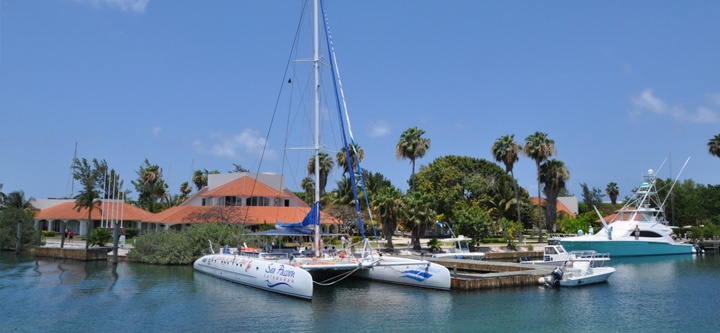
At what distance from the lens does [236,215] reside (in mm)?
58125

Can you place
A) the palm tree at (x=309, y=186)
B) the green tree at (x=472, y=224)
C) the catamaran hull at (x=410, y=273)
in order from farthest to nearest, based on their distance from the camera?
the palm tree at (x=309, y=186) → the green tree at (x=472, y=224) → the catamaran hull at (x=410, y=273)

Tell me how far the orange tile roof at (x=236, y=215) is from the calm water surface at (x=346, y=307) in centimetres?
1976

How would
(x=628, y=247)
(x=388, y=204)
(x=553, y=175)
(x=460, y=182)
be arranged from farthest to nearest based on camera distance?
1. (x=460, y=182)
2. (x=553, y=175)
3. (x=628, y=247)
4. (x=388, y=204)

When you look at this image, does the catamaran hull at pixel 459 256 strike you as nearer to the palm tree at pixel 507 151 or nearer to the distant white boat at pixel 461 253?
the distant white boat at pixel 461 253

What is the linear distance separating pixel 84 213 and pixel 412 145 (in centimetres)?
4218

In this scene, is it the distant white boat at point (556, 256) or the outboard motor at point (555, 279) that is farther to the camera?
the distant white boat at point (556, 256)

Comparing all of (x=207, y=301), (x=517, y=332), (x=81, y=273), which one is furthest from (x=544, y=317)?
(x=81, y=273)

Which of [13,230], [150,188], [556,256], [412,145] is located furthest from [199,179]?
[556,256]

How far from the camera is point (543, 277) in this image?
32.8m

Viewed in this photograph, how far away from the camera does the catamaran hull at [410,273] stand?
99.9 feet

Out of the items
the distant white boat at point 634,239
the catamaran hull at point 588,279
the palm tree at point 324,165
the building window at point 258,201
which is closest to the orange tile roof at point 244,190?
the building window at point 258,201

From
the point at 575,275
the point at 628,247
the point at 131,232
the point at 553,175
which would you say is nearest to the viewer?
the point at 575,275

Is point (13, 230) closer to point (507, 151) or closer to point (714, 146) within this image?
point (507, 151)

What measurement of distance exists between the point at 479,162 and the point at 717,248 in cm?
2858
